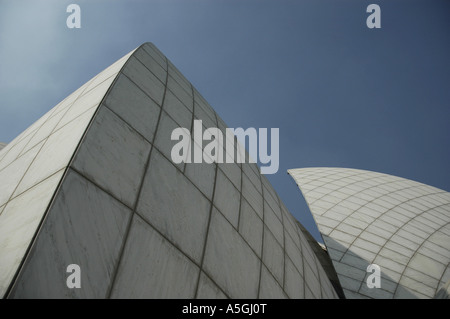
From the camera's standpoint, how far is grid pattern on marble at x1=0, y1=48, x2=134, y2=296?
230 cm

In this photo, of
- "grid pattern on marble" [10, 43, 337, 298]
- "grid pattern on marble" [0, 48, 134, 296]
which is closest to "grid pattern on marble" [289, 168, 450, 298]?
"grid pattern on marble" [10, 43, 337, 298]

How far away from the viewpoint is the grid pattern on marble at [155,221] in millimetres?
2510

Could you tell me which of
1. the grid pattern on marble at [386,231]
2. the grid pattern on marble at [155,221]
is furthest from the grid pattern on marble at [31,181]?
the grid pattern on marble at [386,231]

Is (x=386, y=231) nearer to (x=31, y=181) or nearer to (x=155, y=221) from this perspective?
(x=155, y=221)

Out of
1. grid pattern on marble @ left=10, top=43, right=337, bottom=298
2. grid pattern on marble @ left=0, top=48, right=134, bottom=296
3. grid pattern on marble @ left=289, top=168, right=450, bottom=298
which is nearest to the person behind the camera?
grid pattern on marble @ left=0, top=48, right=134, bottom=296

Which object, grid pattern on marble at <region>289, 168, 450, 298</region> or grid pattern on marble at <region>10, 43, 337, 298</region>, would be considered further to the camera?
grid pattern on marble at <region>289, 168, 450, 298</region>

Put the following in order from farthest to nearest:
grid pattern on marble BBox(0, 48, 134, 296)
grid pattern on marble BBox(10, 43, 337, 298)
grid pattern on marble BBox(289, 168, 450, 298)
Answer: grid pattern on marble BBox(289, 168, 450, 298) → grid pattern on marble BBox(10, 43, 337, 298) → grid pattern on marble BBox(0, 48, 134, 296)

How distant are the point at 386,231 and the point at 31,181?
14524mm

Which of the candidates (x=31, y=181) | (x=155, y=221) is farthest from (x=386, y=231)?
(x=31, y=181)

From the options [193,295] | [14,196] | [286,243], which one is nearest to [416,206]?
[286,243]

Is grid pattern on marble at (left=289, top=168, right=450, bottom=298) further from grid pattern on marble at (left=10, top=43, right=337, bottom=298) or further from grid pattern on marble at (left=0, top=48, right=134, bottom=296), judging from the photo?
grid pattern on marble at (left=0, top=48, right=134, bottom=296)

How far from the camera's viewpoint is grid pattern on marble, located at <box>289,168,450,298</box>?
10055mm

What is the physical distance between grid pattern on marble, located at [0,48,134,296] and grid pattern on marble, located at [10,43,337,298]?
150 millimetres

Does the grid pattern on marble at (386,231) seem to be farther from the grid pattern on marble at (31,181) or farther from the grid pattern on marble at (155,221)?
the grid pattern on marble at (31,181)
